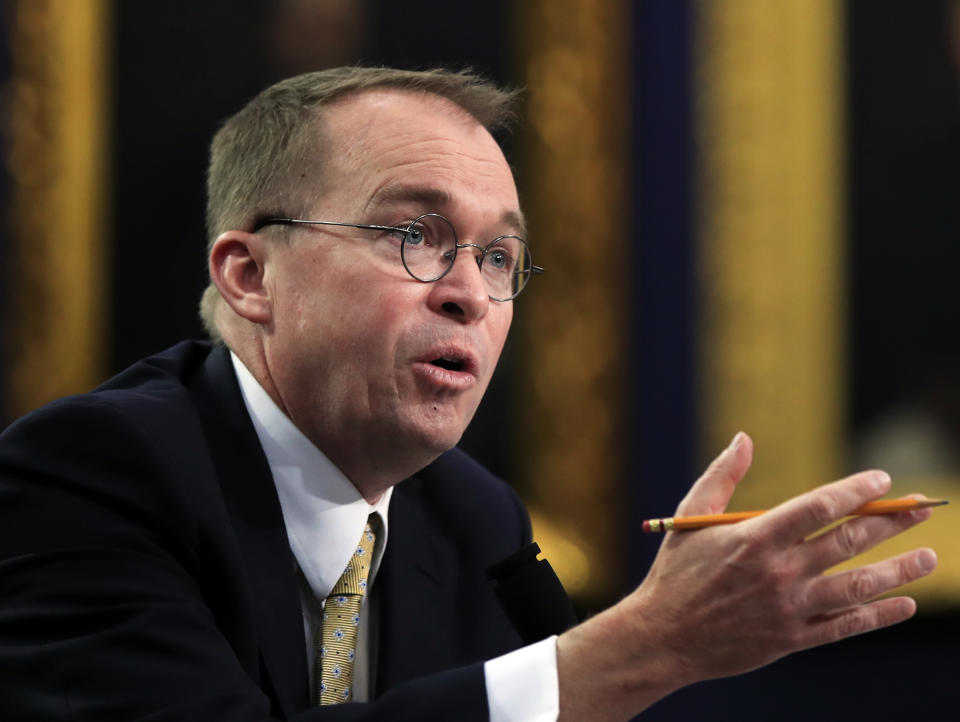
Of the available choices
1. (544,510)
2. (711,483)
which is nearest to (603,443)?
(544,510)

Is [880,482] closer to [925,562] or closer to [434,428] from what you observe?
[925,562]

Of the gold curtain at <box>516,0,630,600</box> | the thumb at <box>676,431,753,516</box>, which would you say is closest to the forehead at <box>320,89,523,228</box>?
the thumb at <box>676,431,753,516</box>

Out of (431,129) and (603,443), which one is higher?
(431,129)

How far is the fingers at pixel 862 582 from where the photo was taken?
1.19 meters

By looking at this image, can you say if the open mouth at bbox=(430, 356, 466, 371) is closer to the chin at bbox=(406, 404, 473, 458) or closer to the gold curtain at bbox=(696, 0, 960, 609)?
the chin at bbox=(406, 404, 473, 458)

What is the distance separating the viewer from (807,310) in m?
3.62

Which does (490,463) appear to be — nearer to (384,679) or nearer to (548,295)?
(548,295)

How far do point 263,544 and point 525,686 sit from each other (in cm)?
47

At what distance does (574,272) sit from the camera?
141 inches

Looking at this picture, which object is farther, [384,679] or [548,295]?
[548,295]

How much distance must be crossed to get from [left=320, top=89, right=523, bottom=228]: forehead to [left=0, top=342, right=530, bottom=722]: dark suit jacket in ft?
1.20

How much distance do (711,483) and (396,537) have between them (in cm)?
67

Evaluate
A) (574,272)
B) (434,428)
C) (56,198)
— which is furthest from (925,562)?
(56,198)

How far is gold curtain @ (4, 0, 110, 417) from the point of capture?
3443 millimetres
